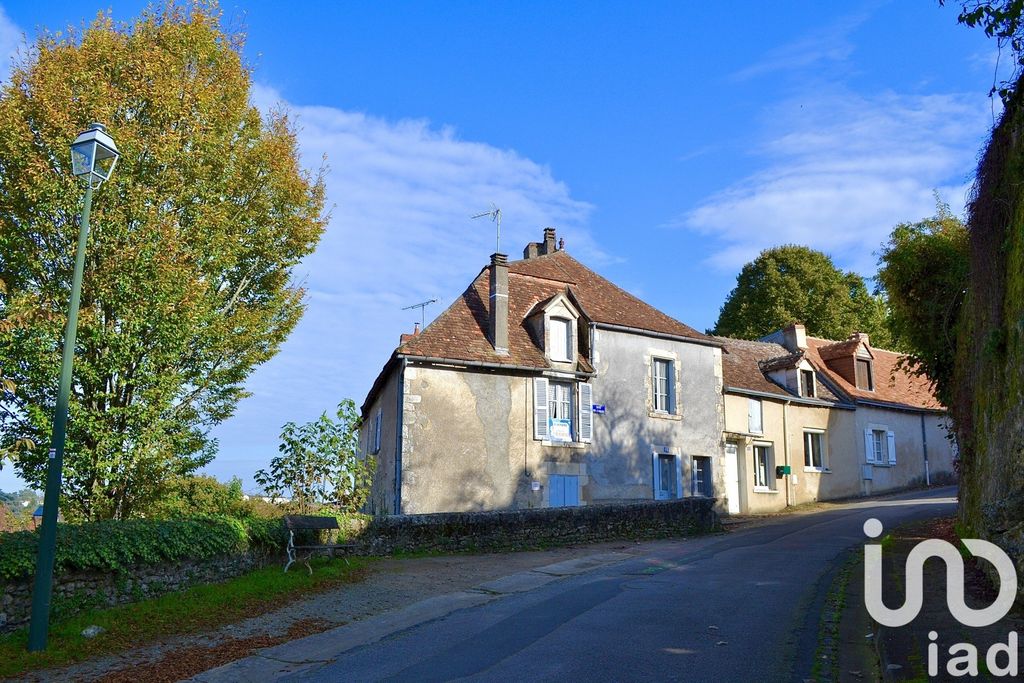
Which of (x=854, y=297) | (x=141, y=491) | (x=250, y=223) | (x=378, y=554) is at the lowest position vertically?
(x=378, y=554)

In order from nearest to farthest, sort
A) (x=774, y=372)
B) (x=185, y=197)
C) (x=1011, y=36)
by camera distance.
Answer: (x=1011, y=36) < (x=185, y=197) < (x=774, y=372)

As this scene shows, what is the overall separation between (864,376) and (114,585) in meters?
29.5

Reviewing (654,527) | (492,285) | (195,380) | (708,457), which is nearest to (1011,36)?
(654,527)

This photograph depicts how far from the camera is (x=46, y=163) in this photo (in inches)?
573

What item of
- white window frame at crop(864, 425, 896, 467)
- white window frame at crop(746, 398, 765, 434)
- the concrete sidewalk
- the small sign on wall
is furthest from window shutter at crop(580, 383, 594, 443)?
white window frame at crop(864, 425, 896, 467)

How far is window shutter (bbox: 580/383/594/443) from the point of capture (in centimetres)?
2291

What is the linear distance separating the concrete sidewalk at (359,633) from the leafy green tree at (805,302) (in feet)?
107

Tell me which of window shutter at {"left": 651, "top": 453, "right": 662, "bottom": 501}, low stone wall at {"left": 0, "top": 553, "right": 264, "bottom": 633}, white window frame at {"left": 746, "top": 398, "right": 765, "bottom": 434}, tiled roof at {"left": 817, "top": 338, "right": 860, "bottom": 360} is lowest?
low stone wall at {"left": 0, "top": 553, "right": 264, "bottom": 633}

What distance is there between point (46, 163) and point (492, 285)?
1160 centimetres

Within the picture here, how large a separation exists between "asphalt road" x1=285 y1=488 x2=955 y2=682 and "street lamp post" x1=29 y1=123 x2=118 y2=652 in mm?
3129

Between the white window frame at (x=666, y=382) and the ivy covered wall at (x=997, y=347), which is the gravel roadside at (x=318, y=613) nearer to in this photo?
the ivy covered wall at (x=997, y=347)

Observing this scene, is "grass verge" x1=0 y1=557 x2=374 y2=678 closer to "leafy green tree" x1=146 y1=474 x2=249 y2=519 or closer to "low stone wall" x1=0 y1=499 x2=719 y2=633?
"low stone wall" x1=0 y1=499 x2=719 y2=633

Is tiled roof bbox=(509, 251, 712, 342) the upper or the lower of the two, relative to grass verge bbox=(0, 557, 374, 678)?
upper

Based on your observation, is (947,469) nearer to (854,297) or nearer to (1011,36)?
(854,297)
